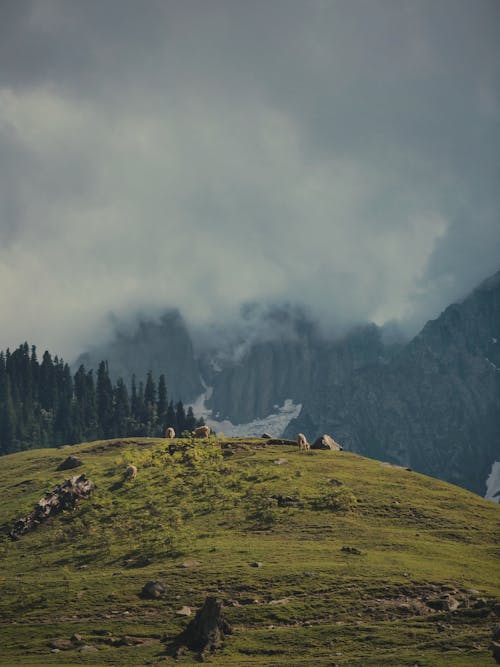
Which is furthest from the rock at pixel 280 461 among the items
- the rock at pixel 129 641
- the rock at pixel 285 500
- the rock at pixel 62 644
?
the rock at pixel 62 644

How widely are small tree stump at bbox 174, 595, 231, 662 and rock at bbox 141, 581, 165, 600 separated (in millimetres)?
7117

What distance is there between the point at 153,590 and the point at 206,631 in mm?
9346

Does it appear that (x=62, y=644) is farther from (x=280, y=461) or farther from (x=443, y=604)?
(x=280, y=461)

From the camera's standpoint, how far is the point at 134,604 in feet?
202

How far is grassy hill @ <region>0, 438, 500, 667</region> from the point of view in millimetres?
54531

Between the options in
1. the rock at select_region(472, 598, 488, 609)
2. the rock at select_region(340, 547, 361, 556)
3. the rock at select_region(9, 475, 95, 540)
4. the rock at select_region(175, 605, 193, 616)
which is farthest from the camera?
the rock at select_region(9, 475, 95, 540)

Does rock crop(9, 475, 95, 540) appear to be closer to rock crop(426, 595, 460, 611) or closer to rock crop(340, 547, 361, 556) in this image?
rock crop(340, 547, 361, 556)

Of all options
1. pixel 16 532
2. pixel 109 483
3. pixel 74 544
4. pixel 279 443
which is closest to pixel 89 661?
pixel 74 544

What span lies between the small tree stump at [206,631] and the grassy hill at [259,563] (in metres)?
1.01

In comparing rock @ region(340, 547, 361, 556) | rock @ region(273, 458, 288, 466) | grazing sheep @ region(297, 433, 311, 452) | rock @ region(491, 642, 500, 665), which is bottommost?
rock @ region(491, 642, 500, 665)

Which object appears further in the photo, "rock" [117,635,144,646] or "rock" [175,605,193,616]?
"rock" [175,605,193,616]

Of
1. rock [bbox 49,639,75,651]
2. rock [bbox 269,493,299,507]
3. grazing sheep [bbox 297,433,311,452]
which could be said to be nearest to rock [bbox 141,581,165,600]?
rock [bbox 49,639,75,651]

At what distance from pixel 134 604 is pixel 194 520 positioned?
68.2 ft

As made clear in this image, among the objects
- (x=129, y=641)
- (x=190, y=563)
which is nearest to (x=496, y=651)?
(x=129, y=641)
